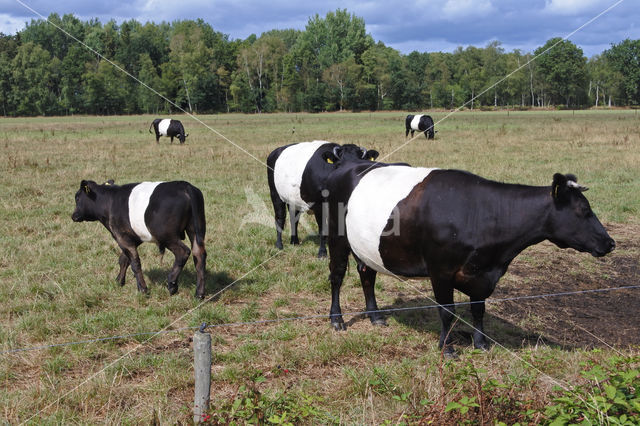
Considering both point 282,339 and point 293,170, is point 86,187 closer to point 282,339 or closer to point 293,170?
point 293,170

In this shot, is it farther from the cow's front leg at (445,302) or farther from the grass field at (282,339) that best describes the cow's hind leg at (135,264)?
the cow's front leg at (445,302)

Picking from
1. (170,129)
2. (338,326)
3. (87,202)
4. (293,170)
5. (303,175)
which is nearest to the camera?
(338,326)

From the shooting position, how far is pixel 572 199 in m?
4.89

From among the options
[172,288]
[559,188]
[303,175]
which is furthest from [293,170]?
[559,188]

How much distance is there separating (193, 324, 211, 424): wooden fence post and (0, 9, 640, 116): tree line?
6111 cm

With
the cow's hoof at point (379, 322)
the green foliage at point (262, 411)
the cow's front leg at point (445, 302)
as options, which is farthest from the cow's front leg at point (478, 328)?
the green foliage at point (262, 411)

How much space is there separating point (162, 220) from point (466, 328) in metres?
4.01

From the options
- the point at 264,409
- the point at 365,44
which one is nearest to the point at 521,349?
the point at 264,409

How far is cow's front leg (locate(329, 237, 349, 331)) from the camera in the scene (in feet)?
20.5

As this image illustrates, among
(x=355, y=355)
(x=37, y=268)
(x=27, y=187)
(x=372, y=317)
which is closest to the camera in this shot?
(x=355, y=355)

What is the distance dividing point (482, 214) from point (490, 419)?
6.76 feet

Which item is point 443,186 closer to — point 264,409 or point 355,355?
point 355,355

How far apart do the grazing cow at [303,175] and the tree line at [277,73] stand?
55.1 meters

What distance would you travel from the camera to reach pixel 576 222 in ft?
16.0
